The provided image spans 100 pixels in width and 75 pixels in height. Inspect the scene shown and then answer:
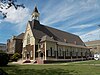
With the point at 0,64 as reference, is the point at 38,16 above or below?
above

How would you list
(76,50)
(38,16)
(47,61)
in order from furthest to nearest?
1. (76,50)
2. (38,16)
3. (47,61)

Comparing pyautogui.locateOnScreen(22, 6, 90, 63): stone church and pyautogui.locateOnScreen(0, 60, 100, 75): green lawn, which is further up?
pyautogui.locateOnScreen(22, 6, 90, 63): stone church

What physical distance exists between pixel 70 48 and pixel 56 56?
10197mm

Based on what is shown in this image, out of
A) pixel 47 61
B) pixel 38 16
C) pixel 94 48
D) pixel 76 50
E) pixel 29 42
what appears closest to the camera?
pixel 47 61

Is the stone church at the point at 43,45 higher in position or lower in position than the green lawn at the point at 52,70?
higher

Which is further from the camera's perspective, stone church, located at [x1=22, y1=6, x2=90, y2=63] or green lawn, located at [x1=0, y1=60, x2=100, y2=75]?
stone church, located at [x1=22, y1=6, x2=90, y2=63]

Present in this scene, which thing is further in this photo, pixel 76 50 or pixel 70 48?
pixel 76 50

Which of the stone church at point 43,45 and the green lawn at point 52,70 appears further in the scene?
the stone church at point 43,45

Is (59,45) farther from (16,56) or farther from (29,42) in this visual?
(16,56)

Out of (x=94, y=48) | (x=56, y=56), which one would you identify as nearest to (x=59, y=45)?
(x=56, y=56)

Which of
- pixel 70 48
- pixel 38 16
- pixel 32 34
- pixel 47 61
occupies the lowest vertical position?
pixel 47 61

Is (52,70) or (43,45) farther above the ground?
(43,45)

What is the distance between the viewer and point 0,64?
26.9 meters

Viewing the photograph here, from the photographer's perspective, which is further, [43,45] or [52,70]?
[43,45]
